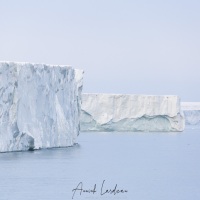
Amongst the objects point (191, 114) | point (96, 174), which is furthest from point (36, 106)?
point (191, 114)

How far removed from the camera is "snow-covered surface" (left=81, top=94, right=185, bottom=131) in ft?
152

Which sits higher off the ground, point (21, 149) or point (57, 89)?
point (57, 89)

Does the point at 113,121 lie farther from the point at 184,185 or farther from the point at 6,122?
the point at 184,185

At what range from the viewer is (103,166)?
80.6ft

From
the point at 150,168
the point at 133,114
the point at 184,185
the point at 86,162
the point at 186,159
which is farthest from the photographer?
the point at 133,114

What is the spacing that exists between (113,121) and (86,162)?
20.9m

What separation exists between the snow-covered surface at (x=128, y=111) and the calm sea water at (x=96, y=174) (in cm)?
1474

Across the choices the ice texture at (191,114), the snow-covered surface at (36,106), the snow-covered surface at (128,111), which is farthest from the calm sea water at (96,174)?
the ice texture at (191,114)

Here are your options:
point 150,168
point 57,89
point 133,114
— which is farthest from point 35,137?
point 133,114

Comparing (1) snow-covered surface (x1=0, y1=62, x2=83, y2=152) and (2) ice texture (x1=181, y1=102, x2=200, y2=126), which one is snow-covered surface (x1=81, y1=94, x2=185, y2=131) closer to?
(1) snow-covered surface (x1=0, y1=62, x2=83, y2=152)

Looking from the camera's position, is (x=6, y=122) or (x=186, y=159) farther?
(x=186, y=159)

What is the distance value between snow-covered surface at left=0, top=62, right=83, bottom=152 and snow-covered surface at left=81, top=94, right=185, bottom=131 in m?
13.8

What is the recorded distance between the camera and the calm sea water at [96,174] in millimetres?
17469

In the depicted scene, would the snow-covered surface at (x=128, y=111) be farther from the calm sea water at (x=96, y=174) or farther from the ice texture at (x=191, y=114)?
the ice texture at (x=191, y=114)
